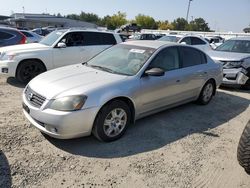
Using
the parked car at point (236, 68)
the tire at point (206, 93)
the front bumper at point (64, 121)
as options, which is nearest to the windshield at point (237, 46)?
the parked car at point (236, 68)

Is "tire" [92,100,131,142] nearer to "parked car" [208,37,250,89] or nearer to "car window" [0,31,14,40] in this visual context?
"parked car" [208,37,250,89]

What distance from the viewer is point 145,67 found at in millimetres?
4844

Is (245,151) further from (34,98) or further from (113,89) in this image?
(34,98)

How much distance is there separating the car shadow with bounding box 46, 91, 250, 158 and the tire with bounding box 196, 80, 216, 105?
130 millimetres

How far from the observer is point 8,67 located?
24.5 ft

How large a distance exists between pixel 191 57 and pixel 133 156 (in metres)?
3.04

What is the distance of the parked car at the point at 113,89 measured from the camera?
3.94m

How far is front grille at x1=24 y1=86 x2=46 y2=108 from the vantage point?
407cm

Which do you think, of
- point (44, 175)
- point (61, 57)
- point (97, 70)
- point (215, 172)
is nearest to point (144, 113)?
point (97, 70)

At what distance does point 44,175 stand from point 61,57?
5.27 metres

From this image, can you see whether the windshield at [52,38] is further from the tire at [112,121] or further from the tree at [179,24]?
the tree at [179,24]

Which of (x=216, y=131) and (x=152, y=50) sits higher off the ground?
(x=152, y=50)

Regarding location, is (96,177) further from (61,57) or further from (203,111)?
(61,57)

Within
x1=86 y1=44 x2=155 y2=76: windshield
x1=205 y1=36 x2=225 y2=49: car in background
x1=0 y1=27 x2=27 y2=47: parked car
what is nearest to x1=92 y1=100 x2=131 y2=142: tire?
x1=86 y1=44 x2=155 y2=76: windshield
